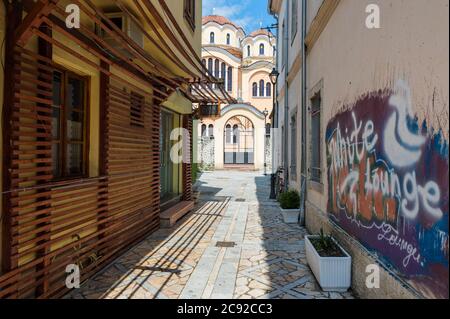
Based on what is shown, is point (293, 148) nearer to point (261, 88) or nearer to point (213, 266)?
point (213, 266)

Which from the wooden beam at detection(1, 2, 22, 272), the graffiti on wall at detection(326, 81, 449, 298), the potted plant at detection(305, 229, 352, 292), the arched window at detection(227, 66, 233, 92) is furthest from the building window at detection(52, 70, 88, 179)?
the arched window at detection(227, 66, 233, 92)

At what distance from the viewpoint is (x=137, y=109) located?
6324 mm

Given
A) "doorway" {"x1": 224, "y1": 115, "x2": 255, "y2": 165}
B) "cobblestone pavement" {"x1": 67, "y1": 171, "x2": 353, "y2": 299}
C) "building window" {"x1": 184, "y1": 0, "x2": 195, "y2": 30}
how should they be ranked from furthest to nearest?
"doorway" {"x1": 224, "y1": 115, "x2": 255, "y2": 165}
"building window" {"x1": 184, "y1": 0, "x2": 195, "y2": 30}
"cobblestone pavement" {"x1": 67, "y1": 171, "x2": 353, "y2": 299}

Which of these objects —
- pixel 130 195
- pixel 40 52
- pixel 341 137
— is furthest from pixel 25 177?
pixel 341 137

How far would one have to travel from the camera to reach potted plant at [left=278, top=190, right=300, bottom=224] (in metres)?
8.18

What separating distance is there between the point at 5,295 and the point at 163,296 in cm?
161

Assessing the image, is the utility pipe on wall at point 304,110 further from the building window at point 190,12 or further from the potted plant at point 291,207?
the building window at point 190,12

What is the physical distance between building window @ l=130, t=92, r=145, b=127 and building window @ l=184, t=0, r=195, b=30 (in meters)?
2.61

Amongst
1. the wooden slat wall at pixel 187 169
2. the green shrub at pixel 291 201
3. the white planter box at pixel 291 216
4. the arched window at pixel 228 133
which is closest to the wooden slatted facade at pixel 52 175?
the white planter box at pixel 291 216

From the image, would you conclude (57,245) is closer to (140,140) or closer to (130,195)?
(130,195)

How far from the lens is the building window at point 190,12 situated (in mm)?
7813

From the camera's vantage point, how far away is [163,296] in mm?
3939

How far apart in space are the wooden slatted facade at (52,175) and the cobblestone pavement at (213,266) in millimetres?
433

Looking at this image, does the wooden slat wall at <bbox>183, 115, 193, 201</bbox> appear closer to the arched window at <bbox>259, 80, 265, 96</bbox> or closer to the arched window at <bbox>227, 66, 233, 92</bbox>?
the arched window at <bbox>227, 66, 233, 92</bbox>
